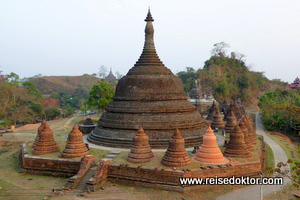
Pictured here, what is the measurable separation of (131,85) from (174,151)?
27.9 ft

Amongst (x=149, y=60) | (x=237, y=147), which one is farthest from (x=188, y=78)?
(x=237, y=147)

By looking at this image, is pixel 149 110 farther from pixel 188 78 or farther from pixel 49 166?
pixel 188 78

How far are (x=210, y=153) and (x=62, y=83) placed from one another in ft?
374

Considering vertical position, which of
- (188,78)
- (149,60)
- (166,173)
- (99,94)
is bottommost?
(166,173)

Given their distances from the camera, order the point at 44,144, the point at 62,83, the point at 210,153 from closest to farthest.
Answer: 1. the point at 210,153
2. the point at 44,144
3. the point at 62,83

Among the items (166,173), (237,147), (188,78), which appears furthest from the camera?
(188,78)

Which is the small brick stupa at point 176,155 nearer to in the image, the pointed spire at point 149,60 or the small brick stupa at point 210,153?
the small brick stupa at point 210,153

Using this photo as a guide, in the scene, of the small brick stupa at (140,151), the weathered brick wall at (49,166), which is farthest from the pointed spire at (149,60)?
→ the weathered brick wall at (49,166)

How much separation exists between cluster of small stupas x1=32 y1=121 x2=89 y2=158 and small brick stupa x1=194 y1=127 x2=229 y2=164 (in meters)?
7.26

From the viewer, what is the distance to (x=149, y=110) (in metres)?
19.4

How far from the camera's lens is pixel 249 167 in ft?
47.0

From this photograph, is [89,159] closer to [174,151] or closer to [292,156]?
[174,151]

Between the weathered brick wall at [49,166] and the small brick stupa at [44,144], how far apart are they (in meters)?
0.77

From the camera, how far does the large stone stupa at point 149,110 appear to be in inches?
737
